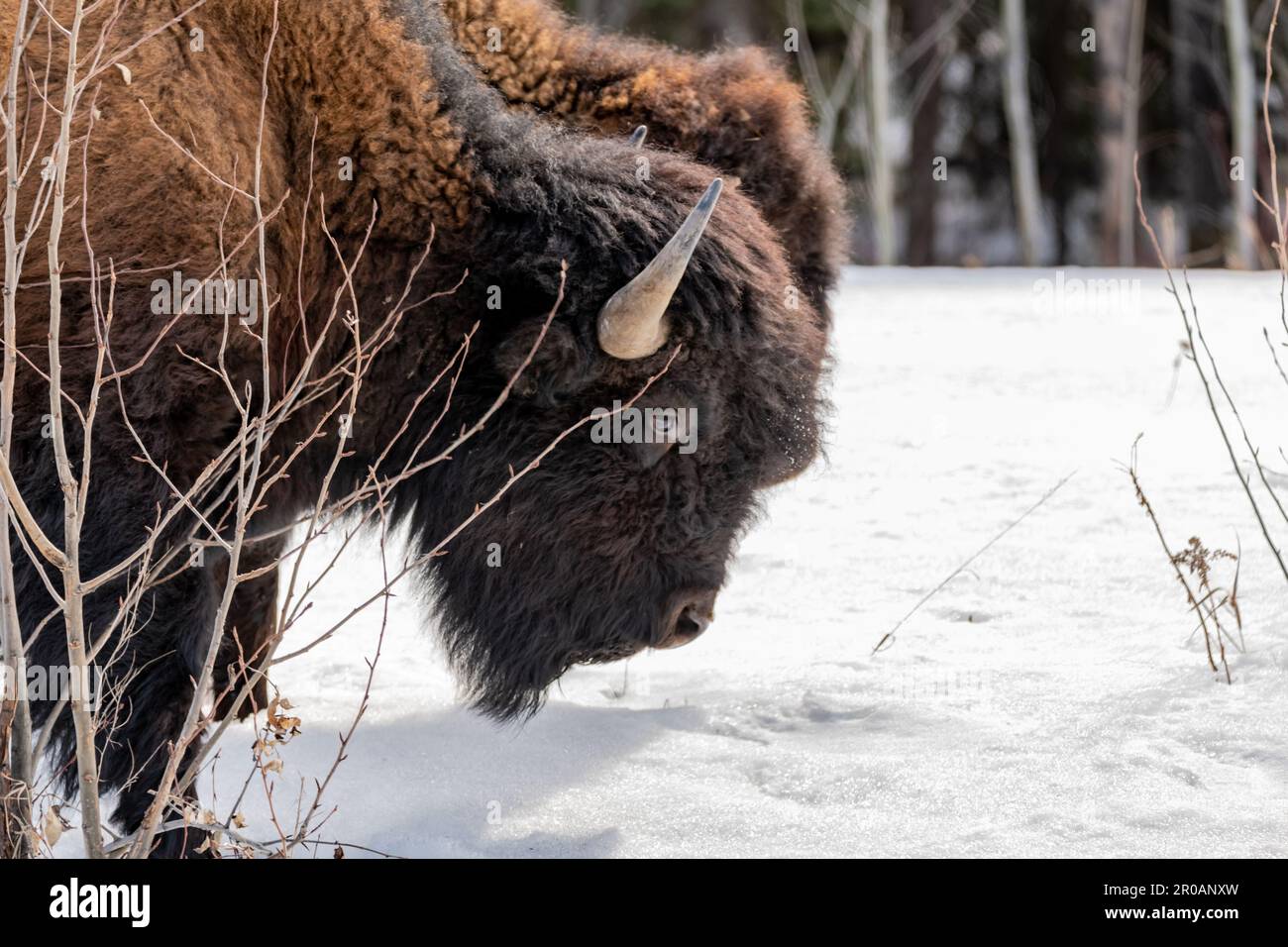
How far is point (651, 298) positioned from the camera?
362 cm

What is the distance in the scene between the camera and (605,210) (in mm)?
3842

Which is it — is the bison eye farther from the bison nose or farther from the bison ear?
the bison nose

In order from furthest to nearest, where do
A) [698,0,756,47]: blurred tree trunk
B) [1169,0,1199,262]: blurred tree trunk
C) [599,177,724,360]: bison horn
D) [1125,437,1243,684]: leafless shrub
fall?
[1169,0,1199,262]: blurred tree trunk → [698,0,756,47]: blurred tree trunk → [1125,437,1243,684]: leafless shrub → [599,177,724,360]: bison horn

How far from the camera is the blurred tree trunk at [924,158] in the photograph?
20203 millimetres

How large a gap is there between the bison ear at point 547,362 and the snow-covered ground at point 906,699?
0.92 metres

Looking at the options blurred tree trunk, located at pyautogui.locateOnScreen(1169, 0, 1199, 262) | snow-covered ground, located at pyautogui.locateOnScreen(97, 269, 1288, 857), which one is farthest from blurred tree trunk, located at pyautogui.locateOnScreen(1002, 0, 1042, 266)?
snow-covered ground, located at pyautogui.locateOnScreen(97, 269, 1288, 857)

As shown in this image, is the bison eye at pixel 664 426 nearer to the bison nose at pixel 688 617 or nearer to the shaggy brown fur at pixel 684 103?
the bison nose at pixel 688 617

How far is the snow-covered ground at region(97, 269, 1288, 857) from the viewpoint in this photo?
3678 millimetres

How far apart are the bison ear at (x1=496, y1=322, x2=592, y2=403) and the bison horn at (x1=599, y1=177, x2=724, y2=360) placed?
3.3 inches

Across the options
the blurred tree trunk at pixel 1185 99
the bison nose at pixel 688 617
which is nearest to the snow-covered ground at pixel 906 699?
the bison nose at pixel 688 617

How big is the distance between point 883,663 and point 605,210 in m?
1.74

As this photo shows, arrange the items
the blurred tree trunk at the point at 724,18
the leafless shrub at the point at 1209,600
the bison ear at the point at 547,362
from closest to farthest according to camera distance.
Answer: the bison ear at the point at 547,362 < the leafless shrub at the point at 1209,600 < the blurred tree trunk at the point at 724,18

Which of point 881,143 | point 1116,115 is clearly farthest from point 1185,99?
point 881,143

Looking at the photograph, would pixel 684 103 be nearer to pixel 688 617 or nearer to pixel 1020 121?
pixel 688 617
